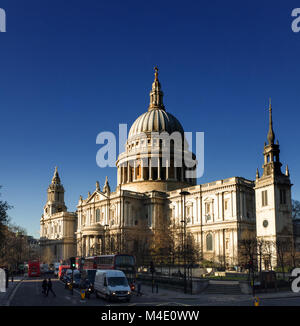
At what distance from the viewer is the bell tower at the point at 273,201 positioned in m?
67.9

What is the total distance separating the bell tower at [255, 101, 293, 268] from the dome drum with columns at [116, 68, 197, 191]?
145ft

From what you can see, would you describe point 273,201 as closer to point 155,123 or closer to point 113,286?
point 113,286

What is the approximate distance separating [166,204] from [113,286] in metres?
68.8

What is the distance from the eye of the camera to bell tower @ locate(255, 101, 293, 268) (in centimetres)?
6788

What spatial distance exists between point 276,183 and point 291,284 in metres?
24.2

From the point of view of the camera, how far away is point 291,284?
47.7 metres

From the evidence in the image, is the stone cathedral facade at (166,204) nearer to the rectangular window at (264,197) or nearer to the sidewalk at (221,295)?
the rectangular window at (264,197)

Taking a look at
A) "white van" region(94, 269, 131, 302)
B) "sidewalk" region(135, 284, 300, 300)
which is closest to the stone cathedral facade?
"sidewalk" region(135, 284, 300, 300)

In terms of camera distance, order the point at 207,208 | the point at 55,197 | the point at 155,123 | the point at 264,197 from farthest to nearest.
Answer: the point at 55,197, the point at 155,123, the point at 207,208, the point at 264,197

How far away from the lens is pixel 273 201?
68.6 m

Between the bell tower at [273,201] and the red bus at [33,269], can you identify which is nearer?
the bell tower at [273,201]

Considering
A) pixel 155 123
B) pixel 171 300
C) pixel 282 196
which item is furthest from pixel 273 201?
pixel 155 123

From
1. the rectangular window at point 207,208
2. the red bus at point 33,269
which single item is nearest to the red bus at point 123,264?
the red bus at point 33,269
